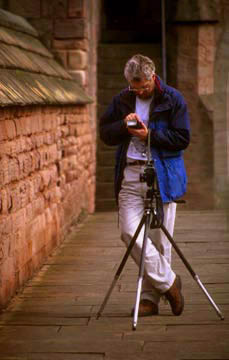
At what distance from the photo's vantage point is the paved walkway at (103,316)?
4941mm

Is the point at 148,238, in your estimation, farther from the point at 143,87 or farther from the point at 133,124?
the point at 143,87

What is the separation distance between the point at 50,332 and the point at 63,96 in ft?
14.1

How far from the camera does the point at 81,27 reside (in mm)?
11492

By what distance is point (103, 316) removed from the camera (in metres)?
5.84

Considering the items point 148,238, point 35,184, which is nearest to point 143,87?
point 148,238

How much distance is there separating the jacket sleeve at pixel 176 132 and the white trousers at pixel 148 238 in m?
0.24

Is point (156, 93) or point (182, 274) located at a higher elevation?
point (156, 93)

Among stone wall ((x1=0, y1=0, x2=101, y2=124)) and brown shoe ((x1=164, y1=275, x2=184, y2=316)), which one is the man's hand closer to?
brown shoe ((x1=164, y1=275, x2=184, y2=316))

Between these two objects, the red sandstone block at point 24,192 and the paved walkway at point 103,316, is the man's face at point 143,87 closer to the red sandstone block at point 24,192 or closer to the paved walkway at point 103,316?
the paved walkway at point 103,316

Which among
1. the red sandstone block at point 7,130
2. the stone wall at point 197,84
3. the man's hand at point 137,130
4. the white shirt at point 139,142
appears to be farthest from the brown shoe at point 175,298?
the stone wall at point 197,84

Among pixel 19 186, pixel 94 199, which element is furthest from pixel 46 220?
pixel 94 199

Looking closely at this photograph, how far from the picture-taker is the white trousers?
18.4 feet

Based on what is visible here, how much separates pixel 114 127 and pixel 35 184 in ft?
6.84

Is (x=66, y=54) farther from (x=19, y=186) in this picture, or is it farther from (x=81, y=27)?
(x=19, y=186)
